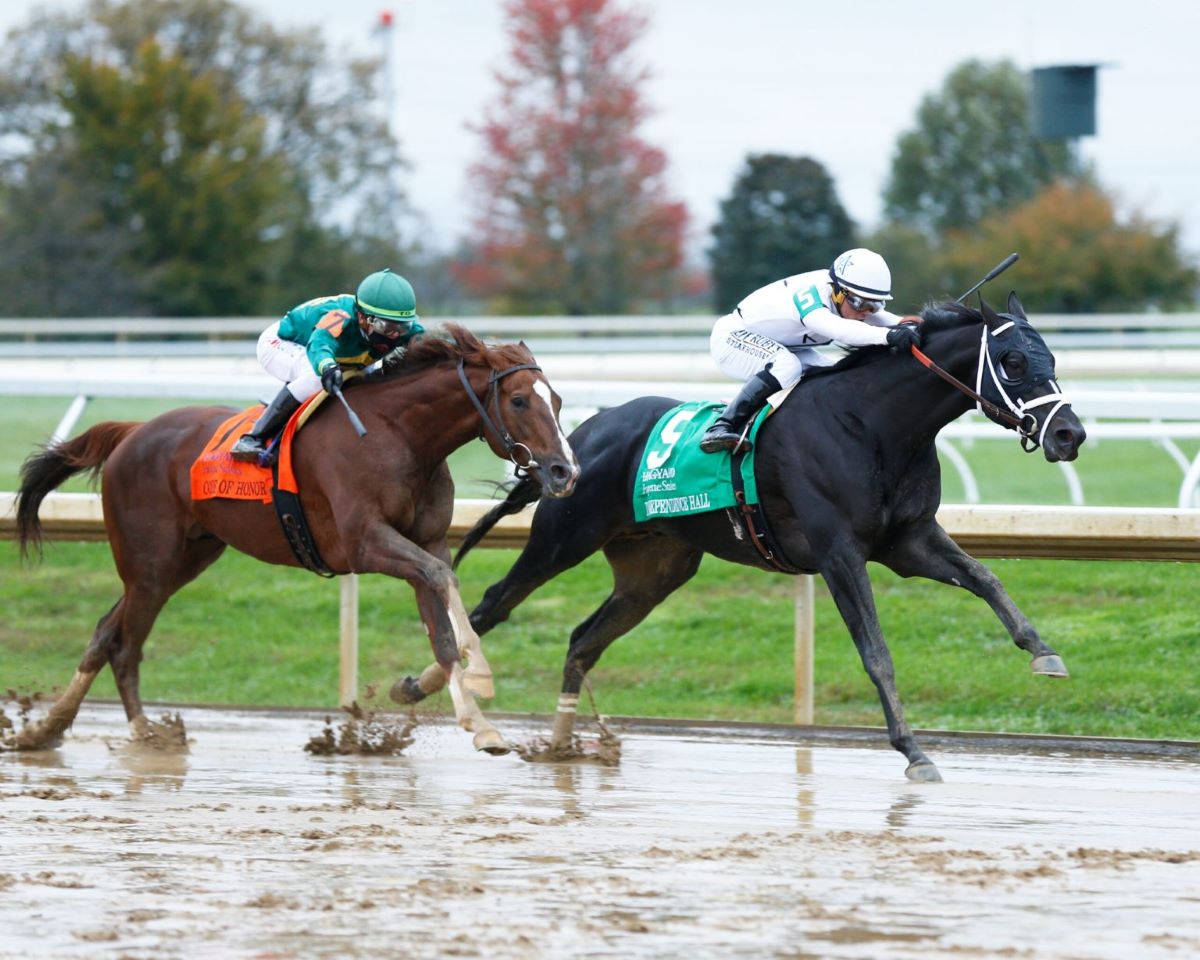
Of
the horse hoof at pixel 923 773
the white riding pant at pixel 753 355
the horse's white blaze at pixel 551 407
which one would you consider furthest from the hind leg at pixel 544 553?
the horse hoof at pixel 923 773

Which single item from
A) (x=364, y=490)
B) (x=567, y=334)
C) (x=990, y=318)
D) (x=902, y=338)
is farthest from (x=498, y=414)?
(x=567, y=334)

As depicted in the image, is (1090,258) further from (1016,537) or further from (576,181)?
(1016,537)

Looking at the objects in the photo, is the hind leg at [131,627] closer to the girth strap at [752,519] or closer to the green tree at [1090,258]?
the girth strap at [752,519]

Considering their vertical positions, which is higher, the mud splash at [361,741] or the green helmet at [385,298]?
the green helmet at [385,298]

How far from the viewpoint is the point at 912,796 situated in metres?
6.05

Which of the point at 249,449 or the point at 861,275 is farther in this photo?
the point at 249,449

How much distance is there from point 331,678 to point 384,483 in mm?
2924

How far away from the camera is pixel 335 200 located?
3447 centimetres

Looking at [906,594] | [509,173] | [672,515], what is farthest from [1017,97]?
[672,515]

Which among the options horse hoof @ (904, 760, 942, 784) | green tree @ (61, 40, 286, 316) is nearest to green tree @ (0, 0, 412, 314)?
green tree @ (61, 40, 286, 316)

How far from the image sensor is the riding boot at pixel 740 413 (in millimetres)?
7055

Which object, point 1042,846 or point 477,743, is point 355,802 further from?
point 1042,846

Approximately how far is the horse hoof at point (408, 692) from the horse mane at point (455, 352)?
3.83 feet

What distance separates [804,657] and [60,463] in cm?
326
